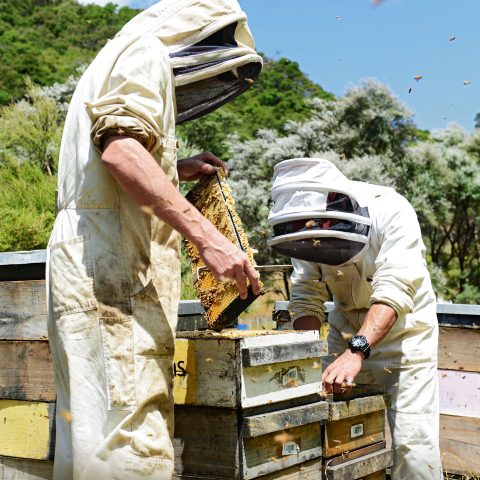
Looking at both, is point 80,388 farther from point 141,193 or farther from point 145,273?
point 141,193

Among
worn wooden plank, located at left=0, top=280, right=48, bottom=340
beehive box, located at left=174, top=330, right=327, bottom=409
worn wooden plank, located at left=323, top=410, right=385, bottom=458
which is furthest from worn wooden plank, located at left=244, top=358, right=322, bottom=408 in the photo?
worn wooden plank, located at left=0, top=280, right=48, bottom=340

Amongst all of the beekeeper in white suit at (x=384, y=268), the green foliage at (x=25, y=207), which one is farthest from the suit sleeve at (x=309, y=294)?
the green foliage at (x=25, y=207)

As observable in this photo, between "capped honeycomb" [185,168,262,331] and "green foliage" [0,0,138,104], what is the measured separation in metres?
30.0

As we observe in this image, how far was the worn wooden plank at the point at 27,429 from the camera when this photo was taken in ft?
10.8

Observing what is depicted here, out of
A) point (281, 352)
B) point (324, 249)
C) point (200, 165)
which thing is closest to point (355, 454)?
point (281, 352)

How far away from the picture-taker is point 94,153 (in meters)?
2.27

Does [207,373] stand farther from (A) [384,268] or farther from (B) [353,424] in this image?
(A) [384,268]

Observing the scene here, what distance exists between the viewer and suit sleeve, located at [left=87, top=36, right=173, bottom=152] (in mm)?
2143

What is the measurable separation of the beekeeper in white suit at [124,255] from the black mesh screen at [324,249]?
118cm

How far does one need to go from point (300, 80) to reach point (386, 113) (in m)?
21.1

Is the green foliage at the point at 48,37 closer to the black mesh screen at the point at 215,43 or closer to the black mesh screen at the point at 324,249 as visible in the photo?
the black mesh screen at the point at 324,249

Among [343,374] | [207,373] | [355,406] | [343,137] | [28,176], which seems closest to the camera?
[207,373]

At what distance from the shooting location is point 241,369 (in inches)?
96.6

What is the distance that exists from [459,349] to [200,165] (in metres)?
2.66
